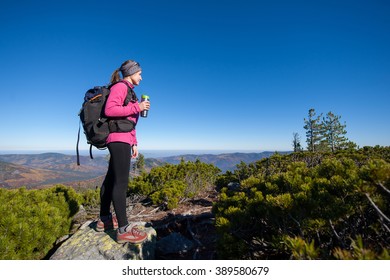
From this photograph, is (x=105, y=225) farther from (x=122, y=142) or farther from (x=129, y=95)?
(x=129, y=95)

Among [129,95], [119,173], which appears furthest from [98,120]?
[119,173]

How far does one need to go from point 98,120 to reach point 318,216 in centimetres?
262

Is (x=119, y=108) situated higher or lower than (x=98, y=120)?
higher

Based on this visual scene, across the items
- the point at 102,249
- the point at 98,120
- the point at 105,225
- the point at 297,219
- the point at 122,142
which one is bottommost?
the point at 102,249

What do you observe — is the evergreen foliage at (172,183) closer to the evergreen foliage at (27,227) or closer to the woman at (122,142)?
the evergreen foliage at (27,227)

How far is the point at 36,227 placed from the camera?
118 inches

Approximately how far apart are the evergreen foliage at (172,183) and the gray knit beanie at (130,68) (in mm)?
3494

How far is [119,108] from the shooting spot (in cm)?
246

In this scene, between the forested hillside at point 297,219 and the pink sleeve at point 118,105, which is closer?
the forested hillside at point 297,219

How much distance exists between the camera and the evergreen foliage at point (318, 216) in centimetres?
136

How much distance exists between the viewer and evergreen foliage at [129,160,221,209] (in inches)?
219

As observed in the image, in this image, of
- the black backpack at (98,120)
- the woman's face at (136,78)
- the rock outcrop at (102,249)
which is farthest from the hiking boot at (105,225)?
the woman's face at (136,78)
